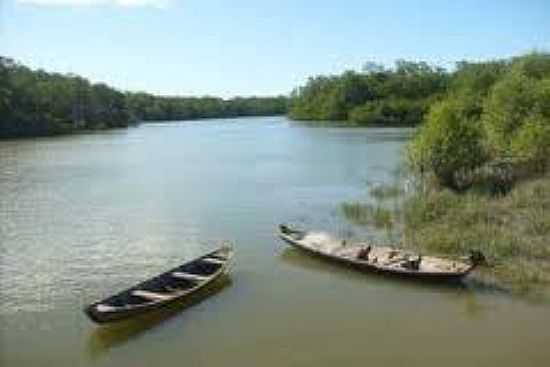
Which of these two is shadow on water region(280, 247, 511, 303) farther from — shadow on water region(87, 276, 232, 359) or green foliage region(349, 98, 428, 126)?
green foliage region(349, 98, 428, 126)

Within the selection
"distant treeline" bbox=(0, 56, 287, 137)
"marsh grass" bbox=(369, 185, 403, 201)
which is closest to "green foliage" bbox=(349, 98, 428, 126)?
"distant treeline" bbox=(0, 56, 287, 137)

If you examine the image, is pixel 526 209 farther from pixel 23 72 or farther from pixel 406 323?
pixel 23 72

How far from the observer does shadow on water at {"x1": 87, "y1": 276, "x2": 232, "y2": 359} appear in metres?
17.0

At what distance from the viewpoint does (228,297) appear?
20547 mm

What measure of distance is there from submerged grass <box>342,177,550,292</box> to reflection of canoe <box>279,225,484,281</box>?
1.17 meters

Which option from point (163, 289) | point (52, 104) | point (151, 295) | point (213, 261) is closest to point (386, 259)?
point (213, 261)

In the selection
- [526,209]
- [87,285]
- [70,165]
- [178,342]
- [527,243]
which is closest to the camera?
[178,342]

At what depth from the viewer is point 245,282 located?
72.3ft

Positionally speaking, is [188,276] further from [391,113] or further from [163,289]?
[391,113]

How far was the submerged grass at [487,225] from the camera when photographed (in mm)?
21578

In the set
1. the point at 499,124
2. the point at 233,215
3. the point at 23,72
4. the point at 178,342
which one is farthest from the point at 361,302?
the point at 23,72

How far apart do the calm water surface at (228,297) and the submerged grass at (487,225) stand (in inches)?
57.3

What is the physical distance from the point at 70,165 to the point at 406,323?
42438mm

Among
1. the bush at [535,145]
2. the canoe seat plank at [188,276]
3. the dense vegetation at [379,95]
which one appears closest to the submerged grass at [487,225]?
the bush at [535,145]
